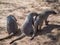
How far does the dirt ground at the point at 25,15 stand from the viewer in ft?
22.9

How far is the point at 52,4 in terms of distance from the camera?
10242 millimetres

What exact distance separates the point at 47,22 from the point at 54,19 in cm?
60

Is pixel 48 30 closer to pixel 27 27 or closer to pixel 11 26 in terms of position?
pixel 27 27

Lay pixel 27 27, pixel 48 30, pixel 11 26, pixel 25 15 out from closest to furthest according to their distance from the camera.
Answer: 1. pixel 27 27
2. pixel 48 30
3. pixel 11 26
4. pixel 25 15

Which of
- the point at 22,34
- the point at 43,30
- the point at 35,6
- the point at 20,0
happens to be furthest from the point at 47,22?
the point at 20,0

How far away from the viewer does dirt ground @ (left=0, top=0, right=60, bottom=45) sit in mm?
6993

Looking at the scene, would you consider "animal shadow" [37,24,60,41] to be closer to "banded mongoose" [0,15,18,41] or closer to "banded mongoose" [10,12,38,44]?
"banded mongoose" [10,12,38,44]

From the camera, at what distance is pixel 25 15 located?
9.16m

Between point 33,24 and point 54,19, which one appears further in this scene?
point 54,19

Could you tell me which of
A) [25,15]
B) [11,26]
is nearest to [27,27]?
[11,26]

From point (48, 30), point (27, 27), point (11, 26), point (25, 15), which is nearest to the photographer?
point (27, 27)

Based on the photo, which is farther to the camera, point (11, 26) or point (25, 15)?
point (25, 15)

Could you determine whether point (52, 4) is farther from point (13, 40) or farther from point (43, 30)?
point (13, 40)

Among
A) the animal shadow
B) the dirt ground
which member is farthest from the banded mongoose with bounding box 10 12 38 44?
the animal shadow
